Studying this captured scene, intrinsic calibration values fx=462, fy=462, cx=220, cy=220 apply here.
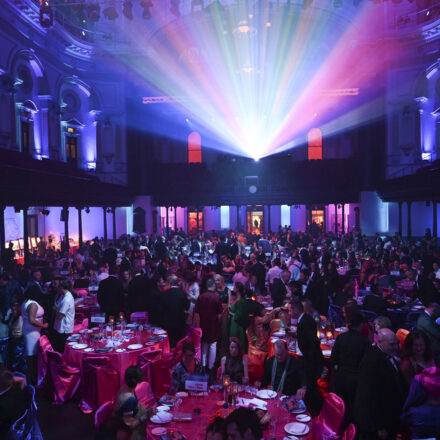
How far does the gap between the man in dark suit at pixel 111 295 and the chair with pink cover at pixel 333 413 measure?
500 cm

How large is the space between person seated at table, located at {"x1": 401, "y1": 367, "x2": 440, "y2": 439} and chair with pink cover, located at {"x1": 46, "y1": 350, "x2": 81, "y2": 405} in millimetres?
4812

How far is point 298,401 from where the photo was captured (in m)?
5.07

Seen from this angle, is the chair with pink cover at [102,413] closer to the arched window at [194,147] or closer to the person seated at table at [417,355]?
the person seated at table at [417,355]

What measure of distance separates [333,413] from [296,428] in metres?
0.44

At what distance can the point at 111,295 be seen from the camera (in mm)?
8828

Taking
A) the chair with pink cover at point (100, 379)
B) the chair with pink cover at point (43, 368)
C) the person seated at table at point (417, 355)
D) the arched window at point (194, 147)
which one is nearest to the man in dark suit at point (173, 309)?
the chair with pink cover at point (100, 379)

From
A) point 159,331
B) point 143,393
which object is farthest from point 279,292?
point 143,393

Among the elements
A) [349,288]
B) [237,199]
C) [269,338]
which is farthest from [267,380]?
[237,199]

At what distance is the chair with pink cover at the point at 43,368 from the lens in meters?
7.27

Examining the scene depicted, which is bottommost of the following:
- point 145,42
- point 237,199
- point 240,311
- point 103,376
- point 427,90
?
point 103,376

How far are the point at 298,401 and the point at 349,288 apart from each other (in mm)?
4313

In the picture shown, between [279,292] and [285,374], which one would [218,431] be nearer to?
[285,374]

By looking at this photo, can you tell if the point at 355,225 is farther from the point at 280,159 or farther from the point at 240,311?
the point at 240,311

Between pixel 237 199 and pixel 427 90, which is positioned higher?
pixel 427 90
